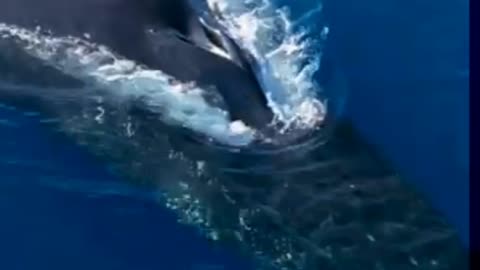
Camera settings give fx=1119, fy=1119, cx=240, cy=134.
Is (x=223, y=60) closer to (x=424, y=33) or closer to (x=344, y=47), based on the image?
(x=344, y=47)

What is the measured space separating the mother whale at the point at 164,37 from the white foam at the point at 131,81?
7cm

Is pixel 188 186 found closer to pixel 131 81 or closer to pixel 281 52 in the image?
pixel 131 81

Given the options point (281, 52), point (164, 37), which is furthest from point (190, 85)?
point (281, 52)

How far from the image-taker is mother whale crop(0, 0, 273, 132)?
767 cm

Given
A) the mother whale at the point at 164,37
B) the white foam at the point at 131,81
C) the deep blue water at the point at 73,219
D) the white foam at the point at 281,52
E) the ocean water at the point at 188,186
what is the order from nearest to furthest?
the ocean water at the point at 188,186 → the deep blue water at the point at 73,219 → the mother whale at the point at 164,37 → the white foam at the point at 131,81 → the white foam at the point at 281,52

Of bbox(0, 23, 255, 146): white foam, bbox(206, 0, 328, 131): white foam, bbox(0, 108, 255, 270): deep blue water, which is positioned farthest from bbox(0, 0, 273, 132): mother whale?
bbox(0, 108, 255, 270): deep blue water

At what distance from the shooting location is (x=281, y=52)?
29.8 ft

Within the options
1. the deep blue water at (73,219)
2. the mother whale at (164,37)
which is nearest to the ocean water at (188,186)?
the deep blue water at (73,219)

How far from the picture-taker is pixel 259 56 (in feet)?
29.1

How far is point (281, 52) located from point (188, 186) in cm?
189

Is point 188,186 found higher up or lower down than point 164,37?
lower down

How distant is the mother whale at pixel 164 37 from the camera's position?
7672 millimetres

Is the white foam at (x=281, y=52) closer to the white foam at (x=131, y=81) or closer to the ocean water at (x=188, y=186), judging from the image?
the ocean water at (x=188, y=186)

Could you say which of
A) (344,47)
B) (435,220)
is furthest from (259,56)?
(435,220)
